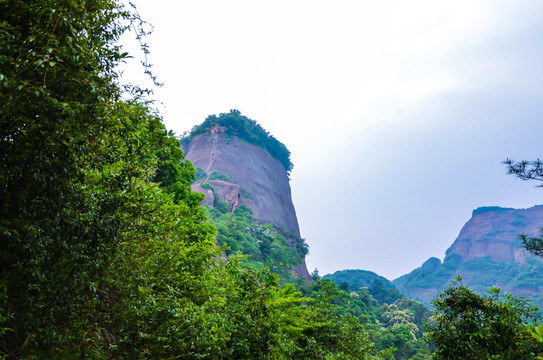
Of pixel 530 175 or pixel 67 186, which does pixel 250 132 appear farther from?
pixel 67 186

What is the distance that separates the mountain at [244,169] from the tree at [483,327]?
3890 centimetres

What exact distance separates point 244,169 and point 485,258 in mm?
85096

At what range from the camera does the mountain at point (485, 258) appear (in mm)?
89125

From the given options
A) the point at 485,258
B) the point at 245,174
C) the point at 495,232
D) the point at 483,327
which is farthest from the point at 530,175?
the point at 495,232

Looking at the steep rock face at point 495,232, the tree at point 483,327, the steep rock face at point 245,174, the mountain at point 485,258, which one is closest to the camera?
the tree at point 483,327

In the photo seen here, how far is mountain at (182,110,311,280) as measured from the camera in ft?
161

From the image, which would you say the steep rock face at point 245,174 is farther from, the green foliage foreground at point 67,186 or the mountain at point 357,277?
the mountain at point 357,277

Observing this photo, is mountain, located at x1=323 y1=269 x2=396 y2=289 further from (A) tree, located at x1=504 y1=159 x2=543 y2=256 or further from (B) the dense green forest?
(B) the dense green forest

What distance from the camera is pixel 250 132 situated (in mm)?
61531

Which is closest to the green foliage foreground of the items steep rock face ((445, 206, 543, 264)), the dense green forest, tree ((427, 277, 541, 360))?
the dense green forest

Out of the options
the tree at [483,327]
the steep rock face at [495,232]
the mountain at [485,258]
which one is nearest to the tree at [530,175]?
the tree at [483,327]

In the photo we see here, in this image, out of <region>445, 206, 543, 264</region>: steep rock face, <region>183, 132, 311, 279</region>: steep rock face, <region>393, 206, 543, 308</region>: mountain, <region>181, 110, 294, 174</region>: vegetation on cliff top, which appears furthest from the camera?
<region>445, 206, 543, 264</region>: steep rock face

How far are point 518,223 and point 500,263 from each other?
1987 centimetres

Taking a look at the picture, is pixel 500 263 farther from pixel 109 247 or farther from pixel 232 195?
pixel 109 247
